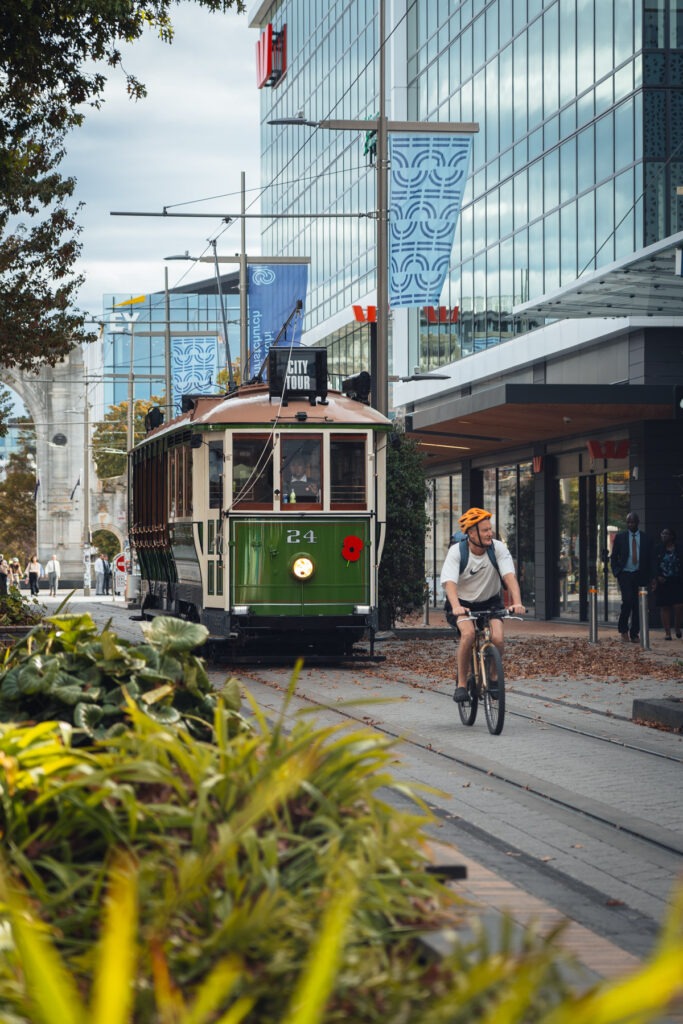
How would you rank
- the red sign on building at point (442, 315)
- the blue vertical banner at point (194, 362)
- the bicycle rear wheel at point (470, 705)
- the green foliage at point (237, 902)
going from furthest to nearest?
the red sign on building at point (442, 315)
the blue vertical banner at point (194, 362)
the bicycle rear wheel at point (470, 705)
the green foliage at point (237, 902)

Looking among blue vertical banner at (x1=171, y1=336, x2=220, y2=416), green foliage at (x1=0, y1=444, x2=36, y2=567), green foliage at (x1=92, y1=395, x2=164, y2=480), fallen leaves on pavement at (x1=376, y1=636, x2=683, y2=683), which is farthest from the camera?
green foliage at (x1=0, y1=444, x2=36, y2=567)

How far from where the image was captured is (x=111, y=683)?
17.1 feet

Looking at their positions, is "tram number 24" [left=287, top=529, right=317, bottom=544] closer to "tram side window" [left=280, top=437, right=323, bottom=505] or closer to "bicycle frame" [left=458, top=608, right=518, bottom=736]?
"tram side window" [left=280, top=437, right=323, bottom=505]

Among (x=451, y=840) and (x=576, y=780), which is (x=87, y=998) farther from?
(x=576, y=780)

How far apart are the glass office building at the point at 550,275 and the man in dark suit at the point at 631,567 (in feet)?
7.93

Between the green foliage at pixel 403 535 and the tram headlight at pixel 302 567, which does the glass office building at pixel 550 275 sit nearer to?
the green foliage at pixel 403 535

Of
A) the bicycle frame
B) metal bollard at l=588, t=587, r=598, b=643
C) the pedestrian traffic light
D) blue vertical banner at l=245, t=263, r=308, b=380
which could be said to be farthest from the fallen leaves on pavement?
blue vertical banner at l=245, t=263, r=308, b=380

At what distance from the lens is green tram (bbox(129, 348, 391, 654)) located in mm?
18859

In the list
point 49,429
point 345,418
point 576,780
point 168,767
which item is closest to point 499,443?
point 345,418

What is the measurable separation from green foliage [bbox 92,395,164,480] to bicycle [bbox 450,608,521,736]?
229 feet

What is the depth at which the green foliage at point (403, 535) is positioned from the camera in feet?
81.5

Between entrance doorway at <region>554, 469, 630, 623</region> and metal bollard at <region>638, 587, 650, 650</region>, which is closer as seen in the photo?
metal bollard at <region>638, 587, 650, 650</region>

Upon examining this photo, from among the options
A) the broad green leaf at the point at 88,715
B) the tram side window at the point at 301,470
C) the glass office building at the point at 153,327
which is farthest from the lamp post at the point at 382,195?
the glass office building at the point at 153,327

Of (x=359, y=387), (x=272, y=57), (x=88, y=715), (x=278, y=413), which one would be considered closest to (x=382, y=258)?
(x=359, y=387)
